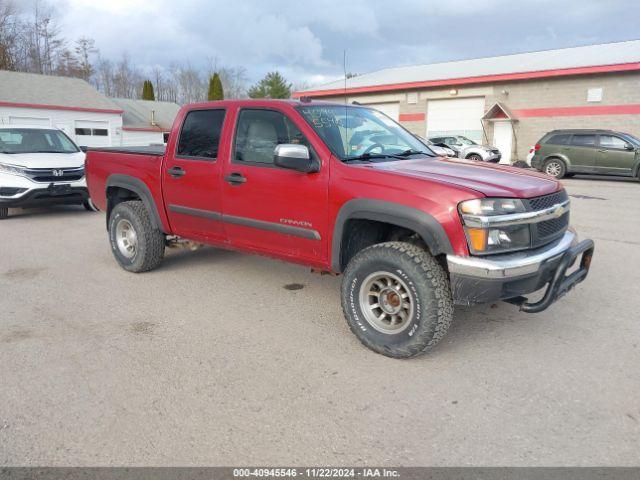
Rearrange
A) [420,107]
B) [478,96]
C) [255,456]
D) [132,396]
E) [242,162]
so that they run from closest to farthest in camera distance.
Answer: [255,456], [132,396], [242,162], [478,96], [420,107]

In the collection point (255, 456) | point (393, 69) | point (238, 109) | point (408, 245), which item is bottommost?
point (255, 456)

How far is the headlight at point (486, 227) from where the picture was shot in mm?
3213

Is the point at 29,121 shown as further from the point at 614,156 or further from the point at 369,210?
the point at 369,210

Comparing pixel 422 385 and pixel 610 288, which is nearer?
pixel 422 385

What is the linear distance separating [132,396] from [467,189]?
98.4 inches

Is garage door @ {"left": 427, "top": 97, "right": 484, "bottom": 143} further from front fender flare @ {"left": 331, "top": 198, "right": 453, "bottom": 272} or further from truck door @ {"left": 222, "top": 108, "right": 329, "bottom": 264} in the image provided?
front fender flare @ {"left": 331, "top": 198, "right": 453, "bottom": 272}

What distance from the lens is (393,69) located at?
35688 mm

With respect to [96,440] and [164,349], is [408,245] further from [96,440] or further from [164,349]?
[96,440]

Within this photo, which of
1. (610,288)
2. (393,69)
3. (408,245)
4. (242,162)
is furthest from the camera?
(393,69)

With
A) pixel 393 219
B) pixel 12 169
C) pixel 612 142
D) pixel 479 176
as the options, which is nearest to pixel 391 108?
pixel 612 142

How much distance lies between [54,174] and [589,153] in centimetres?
1550

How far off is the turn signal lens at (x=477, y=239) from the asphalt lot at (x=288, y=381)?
0.89 metres

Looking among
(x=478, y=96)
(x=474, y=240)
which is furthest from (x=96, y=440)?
(x=478, y=96)

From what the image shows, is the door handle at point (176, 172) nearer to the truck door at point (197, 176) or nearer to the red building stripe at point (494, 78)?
the truck door at point (197, 176)
